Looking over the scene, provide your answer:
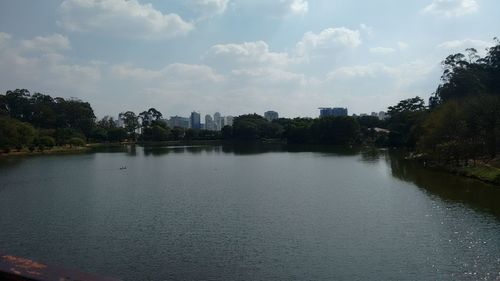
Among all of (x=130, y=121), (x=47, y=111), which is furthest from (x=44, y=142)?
(x=130, y=121)

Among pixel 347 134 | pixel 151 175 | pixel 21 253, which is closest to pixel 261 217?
pixel 21 253

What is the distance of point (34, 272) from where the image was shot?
74.6 inches

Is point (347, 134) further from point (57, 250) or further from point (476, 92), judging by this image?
point (57, 250)

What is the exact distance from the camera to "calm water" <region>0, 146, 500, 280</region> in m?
13.5

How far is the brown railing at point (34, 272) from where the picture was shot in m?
1.83

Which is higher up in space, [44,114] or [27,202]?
[44,114]

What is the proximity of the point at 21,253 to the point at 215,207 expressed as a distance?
10076mm

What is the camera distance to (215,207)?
23078 mm

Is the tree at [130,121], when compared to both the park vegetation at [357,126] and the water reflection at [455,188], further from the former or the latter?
the water reflection at [455,188]

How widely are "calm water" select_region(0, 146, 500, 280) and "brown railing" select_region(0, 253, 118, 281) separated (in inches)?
440

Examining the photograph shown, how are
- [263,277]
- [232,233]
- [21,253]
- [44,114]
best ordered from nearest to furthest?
[263,277], [21,253], [232,233], [44,114]

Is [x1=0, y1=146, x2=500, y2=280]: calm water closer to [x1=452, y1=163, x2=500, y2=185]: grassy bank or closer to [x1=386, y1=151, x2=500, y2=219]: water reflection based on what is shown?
[x1=386, y1=151, x2=500, y2=219]: water reflection

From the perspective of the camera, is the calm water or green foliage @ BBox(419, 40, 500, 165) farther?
green foliage @ BBox(419, 40, 500, 165)

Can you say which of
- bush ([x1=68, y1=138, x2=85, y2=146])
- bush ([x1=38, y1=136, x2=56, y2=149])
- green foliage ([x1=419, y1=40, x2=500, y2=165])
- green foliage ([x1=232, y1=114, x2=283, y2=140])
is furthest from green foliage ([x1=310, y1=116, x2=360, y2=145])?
bush ([x1=38, y1=136, x2=56, y2=149])
